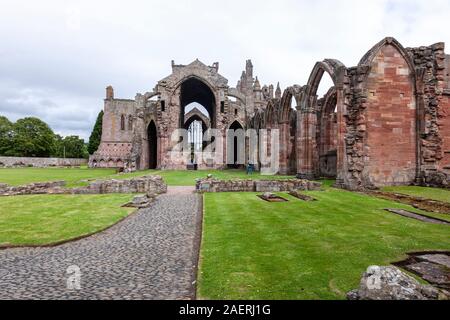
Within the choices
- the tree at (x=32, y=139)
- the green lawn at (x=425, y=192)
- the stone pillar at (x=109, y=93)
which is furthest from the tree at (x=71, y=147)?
the green lawn at (x=425, y=192)

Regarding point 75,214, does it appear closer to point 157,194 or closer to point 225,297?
point 157,194

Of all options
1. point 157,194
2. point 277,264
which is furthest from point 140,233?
point 157,194

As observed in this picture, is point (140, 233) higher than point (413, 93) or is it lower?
lower

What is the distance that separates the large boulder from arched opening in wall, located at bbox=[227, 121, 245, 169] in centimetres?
3530

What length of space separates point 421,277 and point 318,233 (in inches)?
89.3

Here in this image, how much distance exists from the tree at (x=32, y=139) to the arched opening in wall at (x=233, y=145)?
46739mm

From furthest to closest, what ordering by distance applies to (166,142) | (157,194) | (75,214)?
(166,142), (157,194), (75,214)

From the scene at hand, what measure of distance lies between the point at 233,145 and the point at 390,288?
122ft

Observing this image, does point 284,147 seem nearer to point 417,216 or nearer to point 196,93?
point 417,216

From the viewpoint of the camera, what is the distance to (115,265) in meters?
4.80

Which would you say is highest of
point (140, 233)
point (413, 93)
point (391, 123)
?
point (413, 93)

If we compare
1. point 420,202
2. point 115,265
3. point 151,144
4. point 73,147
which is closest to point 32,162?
point 151,144

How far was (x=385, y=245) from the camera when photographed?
17.3 feet

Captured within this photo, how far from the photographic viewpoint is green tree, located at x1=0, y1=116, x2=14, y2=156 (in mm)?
63781
